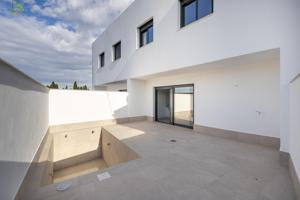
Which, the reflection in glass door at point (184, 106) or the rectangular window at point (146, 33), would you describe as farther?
the rectangular window at point (146, 33)

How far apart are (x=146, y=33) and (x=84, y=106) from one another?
4.90 meters

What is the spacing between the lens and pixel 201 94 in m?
5.82

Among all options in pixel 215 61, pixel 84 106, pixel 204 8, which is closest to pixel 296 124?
pixel 215 61

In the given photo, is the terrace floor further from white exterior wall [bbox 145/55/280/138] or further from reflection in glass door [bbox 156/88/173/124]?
reflection in glass door [bbox 156/88/173/124]

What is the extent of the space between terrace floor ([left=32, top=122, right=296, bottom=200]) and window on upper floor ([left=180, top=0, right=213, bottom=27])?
444 centimetres

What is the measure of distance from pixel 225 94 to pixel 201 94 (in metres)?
0.97

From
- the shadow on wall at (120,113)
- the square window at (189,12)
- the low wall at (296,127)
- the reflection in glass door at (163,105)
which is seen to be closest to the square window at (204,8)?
the square window at (189,12)

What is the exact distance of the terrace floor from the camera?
2045 millimetres

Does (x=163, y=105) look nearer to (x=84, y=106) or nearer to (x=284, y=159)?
(x=84, y=106)

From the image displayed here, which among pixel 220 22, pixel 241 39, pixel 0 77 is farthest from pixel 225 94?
pixel 0 77

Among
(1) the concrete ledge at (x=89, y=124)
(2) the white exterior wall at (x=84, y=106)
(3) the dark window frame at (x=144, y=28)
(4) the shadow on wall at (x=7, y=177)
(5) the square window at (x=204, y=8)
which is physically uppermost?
(3) the dark window frame at (x=144, y=28)

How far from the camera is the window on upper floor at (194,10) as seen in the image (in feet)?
15.2

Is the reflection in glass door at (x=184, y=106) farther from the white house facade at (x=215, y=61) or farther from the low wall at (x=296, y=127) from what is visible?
the low wall at (x=296, y=127)

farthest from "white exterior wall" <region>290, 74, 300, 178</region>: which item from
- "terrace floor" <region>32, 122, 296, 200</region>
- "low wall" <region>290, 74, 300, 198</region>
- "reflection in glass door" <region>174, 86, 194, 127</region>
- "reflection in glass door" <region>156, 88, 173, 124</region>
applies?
"reflection in glass door" <region>156, 88, 173, 124</region>
